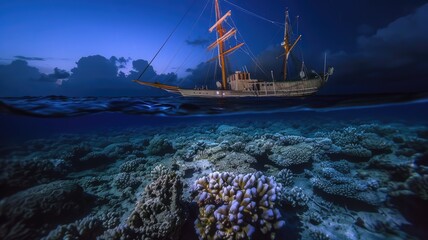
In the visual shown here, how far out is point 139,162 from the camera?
10.3 metres

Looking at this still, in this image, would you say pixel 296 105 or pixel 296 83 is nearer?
pixel 296 105

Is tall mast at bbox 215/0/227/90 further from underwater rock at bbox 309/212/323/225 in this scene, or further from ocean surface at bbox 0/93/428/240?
underwater rock at bbox 309/212/323/225

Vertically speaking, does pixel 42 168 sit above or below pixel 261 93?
below

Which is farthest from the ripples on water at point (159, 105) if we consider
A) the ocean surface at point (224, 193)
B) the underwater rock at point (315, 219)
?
the underwater rock at point (315, 219)

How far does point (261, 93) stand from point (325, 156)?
42.4 ft

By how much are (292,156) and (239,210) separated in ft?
17.4

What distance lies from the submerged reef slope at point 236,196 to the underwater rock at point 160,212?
0.08ft

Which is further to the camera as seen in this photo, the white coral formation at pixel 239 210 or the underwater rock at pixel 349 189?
the underwater rock at pixel 349 189

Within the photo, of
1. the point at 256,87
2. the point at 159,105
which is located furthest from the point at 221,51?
the point at 159,105

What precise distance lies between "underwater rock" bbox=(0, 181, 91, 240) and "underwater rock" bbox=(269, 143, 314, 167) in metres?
7.95

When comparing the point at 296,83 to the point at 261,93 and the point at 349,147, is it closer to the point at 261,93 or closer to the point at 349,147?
the point at 261,93

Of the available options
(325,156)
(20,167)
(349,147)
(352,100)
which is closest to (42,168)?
(20,167)

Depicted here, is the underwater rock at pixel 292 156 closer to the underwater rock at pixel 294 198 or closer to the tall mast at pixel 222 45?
the underwater rock at pixel 294 198

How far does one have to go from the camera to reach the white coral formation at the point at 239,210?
4543mm
